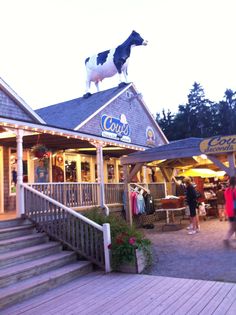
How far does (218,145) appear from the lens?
920cm

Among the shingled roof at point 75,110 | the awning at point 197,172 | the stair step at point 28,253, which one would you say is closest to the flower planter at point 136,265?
the stair step at point 28,253

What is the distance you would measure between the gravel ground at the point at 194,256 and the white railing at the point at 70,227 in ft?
3.52

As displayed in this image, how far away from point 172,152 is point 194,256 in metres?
3.91

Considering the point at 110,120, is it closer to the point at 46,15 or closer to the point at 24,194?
the point at 46,15

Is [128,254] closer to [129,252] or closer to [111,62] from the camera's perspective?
[129,252]

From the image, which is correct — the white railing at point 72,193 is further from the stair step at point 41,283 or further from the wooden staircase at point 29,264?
the stair step at point 41,283

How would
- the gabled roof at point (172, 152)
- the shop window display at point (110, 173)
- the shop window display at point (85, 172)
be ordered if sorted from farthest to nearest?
the shop window display at point (110, 173)
the shop window display at point (85, 172)
the gabled roof at point (172, 152)

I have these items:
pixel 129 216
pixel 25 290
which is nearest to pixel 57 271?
pixel 25 290

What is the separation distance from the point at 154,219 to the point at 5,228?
827 centimetres

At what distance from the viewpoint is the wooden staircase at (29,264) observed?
520 cm

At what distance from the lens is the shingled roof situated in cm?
1532

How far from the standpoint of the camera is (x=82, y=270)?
6.37 m

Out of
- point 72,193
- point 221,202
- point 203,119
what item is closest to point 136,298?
point 72,193

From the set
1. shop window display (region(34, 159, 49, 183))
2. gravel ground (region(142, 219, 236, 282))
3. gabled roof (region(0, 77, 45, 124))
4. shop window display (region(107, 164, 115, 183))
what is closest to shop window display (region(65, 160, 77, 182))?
shop window display (region(34, 159, 49, 183))
